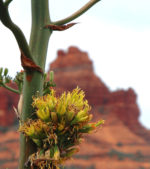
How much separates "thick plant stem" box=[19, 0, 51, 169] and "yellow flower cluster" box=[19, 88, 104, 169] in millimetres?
81

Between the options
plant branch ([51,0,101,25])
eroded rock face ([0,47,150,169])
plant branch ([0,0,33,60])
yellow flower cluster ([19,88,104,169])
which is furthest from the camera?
eroded rock face ([0,47,150,169])

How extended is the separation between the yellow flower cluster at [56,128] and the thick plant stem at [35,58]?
0.26ft

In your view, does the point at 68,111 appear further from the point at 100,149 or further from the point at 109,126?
the point at 109,126

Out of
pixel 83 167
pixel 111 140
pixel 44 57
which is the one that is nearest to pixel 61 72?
pixel 111 140

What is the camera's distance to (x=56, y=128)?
3016mm

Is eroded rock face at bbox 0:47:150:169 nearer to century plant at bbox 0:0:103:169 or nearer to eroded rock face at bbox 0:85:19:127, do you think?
eroded rock face at bbox 0:85:19:127

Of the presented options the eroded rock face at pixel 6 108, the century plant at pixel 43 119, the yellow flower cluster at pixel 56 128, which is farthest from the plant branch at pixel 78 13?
the eroded rock face at pixel 6 108

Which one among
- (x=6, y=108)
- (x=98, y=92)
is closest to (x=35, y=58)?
(x=6, y=108)

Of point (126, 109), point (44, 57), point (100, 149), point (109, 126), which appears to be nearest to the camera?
point (44, 57)

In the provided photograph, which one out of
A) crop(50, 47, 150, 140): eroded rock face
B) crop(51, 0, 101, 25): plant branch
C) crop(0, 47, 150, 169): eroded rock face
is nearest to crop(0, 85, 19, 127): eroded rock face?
crop(0, 47, 150, 169): eroded rock face

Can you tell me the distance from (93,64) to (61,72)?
8.53m

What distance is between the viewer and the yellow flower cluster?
2947mm

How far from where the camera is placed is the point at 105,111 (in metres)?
77.9

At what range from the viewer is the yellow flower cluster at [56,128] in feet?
9.67
